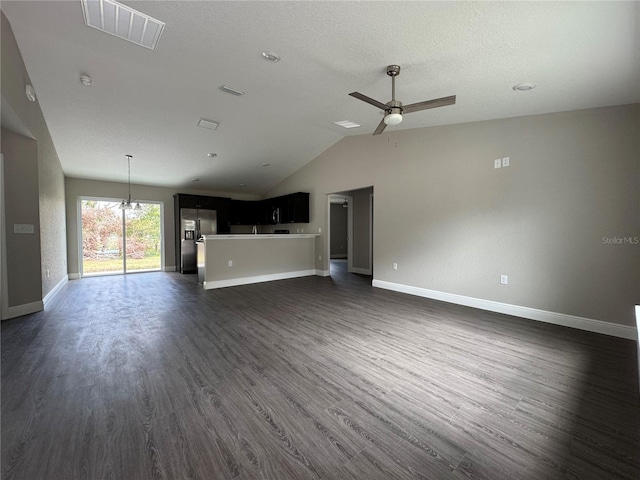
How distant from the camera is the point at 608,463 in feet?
4.53

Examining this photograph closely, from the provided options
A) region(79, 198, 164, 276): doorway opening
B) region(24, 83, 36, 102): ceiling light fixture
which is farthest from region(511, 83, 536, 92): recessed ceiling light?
region(79, 198, 164, 276): doorway opening

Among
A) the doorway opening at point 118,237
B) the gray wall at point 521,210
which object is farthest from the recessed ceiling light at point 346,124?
the doorway opening at point 118,237

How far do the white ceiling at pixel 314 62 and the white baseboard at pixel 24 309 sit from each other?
9.51 feet

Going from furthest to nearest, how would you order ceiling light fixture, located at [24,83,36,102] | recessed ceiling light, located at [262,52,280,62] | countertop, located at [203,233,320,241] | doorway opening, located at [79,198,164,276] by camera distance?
doorway opening, located at [79,198,164,276]
countertop, located at [203,233,320,241]
ceiling light fixture, located at [24,83,36,102]
recessed ceiling light, located at [262,52,280,62]

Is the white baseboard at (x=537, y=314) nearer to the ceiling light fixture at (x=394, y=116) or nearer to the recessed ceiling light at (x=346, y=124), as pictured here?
the ceiling light fixture at (x=394, y=116)

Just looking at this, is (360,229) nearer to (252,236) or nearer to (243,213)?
(252,236)

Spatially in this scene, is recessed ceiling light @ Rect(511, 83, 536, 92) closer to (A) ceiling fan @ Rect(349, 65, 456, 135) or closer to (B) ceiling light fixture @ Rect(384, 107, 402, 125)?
(A) ceiling fan @ Rect(349, 65, 456, 135)

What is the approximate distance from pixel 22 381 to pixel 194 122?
4.17 meters

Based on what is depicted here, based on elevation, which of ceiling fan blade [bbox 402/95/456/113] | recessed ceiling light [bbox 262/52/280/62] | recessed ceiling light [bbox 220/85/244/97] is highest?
recessed ceiling light [bbox 220/85/244/97]

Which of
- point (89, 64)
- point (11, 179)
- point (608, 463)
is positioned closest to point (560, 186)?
point (608, 463)

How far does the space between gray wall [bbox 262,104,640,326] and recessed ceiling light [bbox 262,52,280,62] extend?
288cm

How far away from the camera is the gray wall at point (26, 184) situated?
9.39 feet

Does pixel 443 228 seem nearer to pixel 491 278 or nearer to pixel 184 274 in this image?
pixel 491 278

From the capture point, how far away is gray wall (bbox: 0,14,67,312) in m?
2.86
